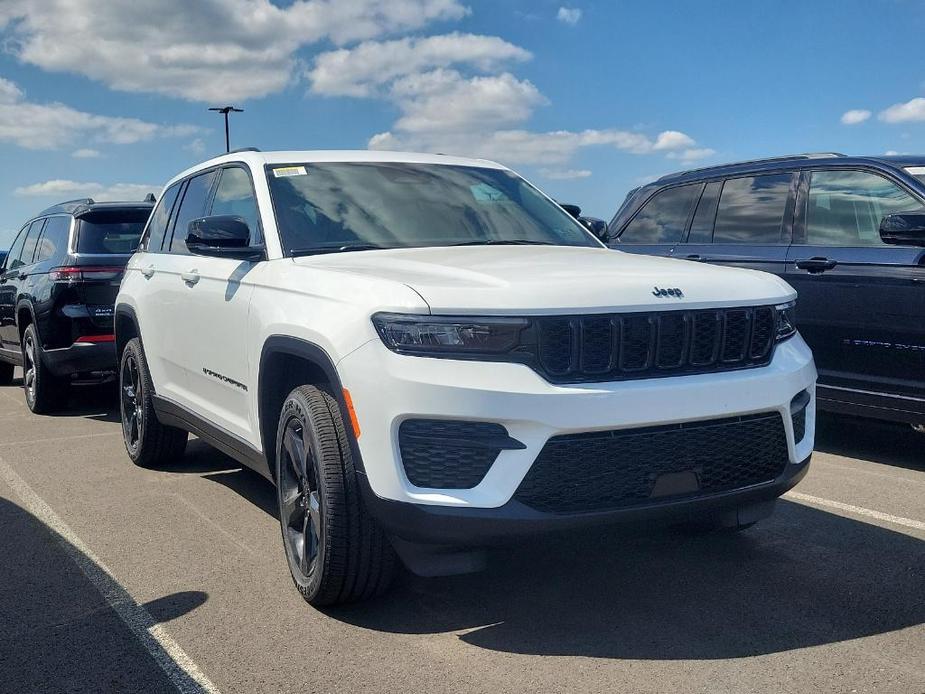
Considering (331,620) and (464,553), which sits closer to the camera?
(464,553)

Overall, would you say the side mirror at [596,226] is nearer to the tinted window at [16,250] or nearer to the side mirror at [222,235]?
the side mirror at [222,235]

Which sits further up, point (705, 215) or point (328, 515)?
point (705, 215)

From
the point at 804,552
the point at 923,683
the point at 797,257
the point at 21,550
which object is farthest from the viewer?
the point at 797,257

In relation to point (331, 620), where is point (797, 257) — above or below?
above

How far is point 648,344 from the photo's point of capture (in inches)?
135

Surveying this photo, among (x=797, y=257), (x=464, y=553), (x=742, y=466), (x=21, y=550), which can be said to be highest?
(x=797, y=257)

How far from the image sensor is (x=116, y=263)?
8641mm

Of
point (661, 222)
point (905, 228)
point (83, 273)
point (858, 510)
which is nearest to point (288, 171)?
point (858, 510)

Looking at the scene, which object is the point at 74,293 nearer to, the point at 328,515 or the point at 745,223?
the point at 745,223

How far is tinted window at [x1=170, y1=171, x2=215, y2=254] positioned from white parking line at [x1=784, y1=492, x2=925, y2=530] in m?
3.59

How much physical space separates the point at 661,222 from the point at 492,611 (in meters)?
4.79

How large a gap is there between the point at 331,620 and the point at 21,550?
190 cm

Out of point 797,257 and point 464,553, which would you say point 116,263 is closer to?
point 797,257

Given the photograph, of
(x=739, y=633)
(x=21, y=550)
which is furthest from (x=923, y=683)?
(x=21, y=550)
